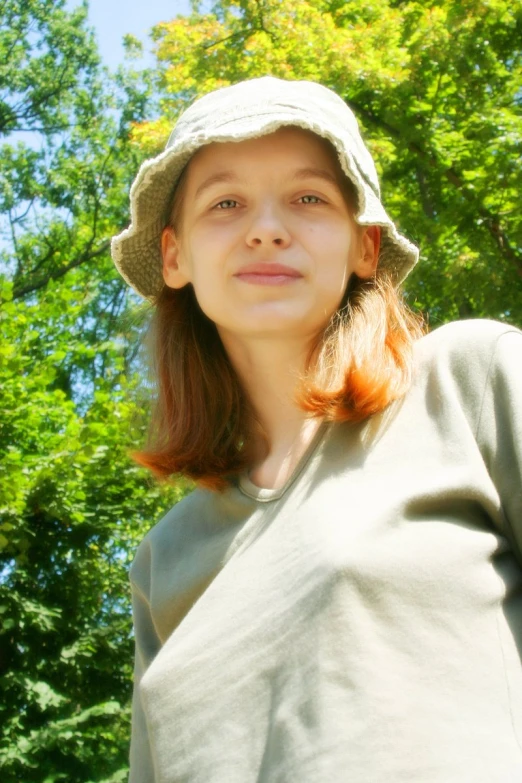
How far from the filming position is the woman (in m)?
1.21

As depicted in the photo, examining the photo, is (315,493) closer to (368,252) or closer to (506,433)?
(506,433)

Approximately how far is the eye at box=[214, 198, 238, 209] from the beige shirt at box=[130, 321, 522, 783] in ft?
1.23

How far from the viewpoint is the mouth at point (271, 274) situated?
1533 mm

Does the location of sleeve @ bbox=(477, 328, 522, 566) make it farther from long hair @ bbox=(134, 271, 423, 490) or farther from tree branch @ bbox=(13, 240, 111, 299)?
tree branch @ bbox=(13, 240, 111, 299)

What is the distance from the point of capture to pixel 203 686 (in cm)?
138

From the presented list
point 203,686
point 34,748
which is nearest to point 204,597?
point 203,686

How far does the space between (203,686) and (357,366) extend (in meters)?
0.52

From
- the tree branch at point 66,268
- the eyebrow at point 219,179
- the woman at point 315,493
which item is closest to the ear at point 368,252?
the woman at point 315,493

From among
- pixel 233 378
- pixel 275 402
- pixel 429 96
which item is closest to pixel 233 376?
A: pixel 233 378

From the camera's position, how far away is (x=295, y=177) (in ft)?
5.11

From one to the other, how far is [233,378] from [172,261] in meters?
A: 0.25

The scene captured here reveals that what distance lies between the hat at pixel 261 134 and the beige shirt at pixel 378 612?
0.94 feet

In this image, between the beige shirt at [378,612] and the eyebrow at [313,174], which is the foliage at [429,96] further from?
the beige shirt at [378,612]

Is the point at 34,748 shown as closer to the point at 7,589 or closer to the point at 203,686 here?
the point at 7,589
